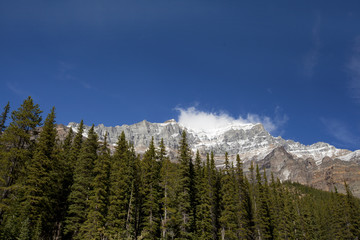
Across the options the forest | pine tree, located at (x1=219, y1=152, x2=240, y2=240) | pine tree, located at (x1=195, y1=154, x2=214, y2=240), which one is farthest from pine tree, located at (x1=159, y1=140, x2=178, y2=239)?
pine tree, located at (x1=219, y1=152, x2=240, y2=240)

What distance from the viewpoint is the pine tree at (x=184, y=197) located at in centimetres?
3584

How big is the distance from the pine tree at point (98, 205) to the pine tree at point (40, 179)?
429 centimetres

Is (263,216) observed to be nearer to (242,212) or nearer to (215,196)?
(242,212)

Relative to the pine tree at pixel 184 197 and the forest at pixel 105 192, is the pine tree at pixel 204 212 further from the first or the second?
the pine tree at pixel 184 197

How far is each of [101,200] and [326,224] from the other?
273 ft

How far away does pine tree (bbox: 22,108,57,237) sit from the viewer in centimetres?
2462

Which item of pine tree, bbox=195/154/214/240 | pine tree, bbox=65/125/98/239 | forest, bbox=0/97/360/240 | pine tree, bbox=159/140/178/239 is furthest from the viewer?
pine tree, bbox=195/154/214/240

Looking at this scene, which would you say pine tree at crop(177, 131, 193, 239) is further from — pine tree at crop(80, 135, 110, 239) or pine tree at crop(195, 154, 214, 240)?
pine tree at crop(80, 135, 110, 239)

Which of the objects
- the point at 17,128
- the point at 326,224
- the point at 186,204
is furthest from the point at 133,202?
the point at 326,224

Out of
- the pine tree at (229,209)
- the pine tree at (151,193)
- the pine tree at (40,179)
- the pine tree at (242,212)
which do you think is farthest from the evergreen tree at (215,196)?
the pine tree at (40,179)

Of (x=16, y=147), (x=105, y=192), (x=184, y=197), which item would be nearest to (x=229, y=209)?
(x=184, y=197)

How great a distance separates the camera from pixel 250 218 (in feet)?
184

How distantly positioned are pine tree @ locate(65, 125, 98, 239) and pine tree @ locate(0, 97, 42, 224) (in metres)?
8.32

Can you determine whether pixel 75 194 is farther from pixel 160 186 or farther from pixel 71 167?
pixel 160 186
